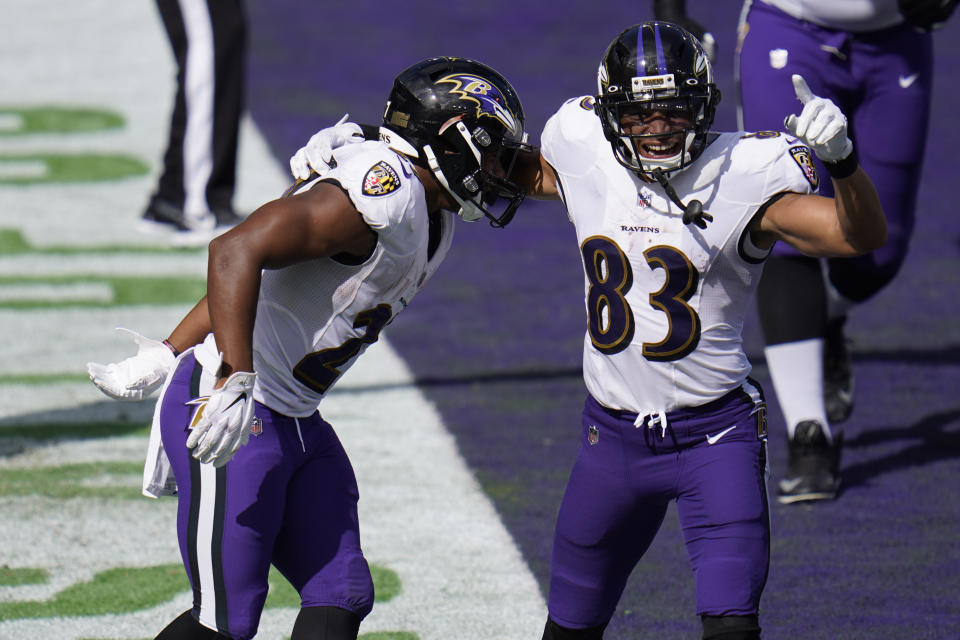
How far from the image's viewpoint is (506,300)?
6.65m

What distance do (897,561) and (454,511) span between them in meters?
1.29

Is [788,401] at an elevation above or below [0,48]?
above

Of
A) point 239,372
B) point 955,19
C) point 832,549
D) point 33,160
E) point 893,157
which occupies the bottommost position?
point 955,19

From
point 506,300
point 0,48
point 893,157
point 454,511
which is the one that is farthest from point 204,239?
point 0,48

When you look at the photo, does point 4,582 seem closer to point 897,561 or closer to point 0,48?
point 897,561

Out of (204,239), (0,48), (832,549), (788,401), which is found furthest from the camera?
(0,48)

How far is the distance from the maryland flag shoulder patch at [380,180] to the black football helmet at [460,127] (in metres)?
0.17

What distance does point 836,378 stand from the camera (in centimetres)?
514

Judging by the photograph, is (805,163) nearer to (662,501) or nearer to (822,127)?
(822,127)

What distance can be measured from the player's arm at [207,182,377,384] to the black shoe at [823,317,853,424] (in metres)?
2.70

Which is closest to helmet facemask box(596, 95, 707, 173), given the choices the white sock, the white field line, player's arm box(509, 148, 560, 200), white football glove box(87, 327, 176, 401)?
player's arm box(509, 148, 560, 200)

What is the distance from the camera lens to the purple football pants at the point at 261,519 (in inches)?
116

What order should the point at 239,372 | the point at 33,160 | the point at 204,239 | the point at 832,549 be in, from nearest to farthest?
the point at 239,372
the point at 832,549
the point at 204,239
the point at 33,160

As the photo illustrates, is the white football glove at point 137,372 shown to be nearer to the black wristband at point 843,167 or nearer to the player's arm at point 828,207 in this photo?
the player's arm at point 828,207
